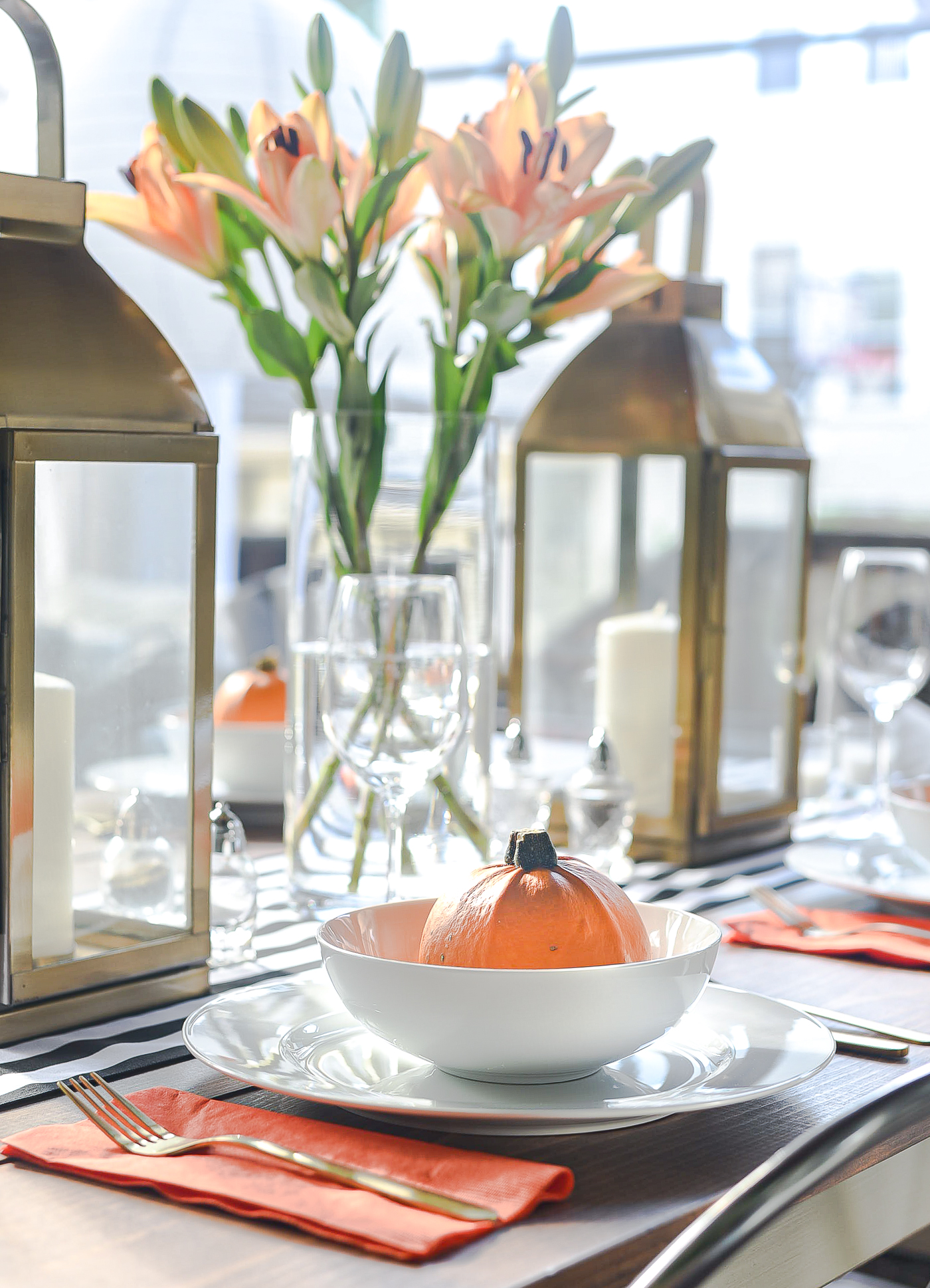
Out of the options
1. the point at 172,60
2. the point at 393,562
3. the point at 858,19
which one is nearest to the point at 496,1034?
the point at 393,562

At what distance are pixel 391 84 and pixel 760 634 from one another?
540mm

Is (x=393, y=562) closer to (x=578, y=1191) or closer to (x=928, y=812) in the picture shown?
(x=928, y=812)

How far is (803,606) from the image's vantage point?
1.22 m

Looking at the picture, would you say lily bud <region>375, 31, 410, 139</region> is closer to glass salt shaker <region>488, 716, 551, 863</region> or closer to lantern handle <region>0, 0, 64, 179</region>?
lantern handle <region>0, 0, 64, 179</region>

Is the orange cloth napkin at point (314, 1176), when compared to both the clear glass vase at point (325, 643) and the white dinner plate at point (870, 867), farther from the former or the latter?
the white dinner plate at point (870, 867)

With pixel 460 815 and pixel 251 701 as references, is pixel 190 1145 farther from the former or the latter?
pixel 251 701

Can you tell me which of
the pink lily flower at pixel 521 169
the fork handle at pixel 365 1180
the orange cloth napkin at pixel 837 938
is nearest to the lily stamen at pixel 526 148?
the pink lily flower at pixel 521 169

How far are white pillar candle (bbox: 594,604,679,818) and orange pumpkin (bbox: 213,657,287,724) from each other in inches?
10.6

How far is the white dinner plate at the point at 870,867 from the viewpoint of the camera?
3.04ft

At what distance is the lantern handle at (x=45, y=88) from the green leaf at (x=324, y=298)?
6.1 inches

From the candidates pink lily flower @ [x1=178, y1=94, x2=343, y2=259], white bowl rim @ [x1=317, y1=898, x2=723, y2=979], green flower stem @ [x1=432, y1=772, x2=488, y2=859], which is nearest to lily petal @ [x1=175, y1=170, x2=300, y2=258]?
pink lily flower @ [x1=178, y1=94, x2=343, y2=259]

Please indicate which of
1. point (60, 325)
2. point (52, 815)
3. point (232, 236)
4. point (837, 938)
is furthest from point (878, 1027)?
point (232, 236)

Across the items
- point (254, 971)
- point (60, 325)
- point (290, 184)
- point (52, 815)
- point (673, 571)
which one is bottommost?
point (254, 971)

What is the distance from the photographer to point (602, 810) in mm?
1018
